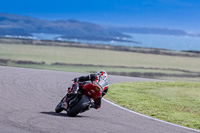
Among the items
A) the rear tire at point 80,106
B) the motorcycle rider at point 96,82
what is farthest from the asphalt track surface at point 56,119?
the motorcycle rider at point 96,82

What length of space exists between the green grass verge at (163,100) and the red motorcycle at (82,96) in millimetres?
2672

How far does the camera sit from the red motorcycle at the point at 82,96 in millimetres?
11204

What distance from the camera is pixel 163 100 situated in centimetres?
1700

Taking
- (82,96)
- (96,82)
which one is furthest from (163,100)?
(82,96)

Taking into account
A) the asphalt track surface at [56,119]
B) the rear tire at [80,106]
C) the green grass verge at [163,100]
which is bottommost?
the green grass verge at [163,100]

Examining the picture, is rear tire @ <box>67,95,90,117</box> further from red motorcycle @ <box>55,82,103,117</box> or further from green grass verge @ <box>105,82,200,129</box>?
green grass verge @ <box>105,82,200,129</box>

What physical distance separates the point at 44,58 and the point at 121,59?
1075 cm

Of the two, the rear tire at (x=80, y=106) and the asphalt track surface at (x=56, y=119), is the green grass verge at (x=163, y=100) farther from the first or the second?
the rear tire at (x=80, y=106)

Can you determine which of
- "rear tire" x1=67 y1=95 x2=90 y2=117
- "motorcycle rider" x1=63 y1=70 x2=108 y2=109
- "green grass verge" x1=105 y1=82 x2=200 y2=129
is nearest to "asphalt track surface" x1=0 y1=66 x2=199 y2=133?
"rear tire" x1=67 y1=95 x2=90 y2=117

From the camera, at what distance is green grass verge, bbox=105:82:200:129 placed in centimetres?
1324

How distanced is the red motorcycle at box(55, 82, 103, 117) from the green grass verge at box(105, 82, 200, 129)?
2672 mm

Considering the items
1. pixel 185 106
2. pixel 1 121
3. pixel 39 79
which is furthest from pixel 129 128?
pixel 39 79

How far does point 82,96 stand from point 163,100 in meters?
6.53

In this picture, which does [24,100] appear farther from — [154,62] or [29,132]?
[154,62]
